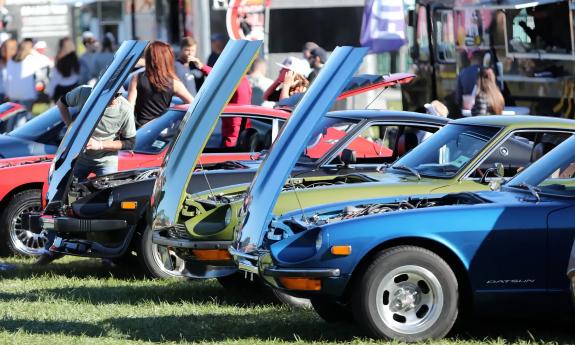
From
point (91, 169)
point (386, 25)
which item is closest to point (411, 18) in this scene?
point (386, 25)

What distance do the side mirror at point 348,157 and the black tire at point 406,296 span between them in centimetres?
320

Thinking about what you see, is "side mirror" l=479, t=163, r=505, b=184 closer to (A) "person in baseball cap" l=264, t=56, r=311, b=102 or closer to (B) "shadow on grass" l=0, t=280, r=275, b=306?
(B) "shadow on grass" l=0, t=280, r=275, b=306

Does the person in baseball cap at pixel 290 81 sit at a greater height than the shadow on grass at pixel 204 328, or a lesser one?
greater

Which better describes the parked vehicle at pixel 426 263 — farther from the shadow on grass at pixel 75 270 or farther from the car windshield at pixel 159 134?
the car windshield at pixel 159 134

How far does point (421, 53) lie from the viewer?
66.0 feet

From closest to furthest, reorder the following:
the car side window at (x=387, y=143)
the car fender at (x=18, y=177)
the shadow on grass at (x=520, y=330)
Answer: the shadow on grass at (x=520, y=330) → the car side window at (x=387, y=143) → the car fender at (x=18, y=177)

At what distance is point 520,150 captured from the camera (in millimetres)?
9609

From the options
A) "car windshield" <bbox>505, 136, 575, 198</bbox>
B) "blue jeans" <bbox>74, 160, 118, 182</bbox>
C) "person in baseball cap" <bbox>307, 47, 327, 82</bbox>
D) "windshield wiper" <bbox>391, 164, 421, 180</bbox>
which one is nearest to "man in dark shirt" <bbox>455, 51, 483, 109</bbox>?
"person in baseball cap" <bbox>307, 47, 327, 82</bbox>

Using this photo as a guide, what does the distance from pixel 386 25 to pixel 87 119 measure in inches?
329

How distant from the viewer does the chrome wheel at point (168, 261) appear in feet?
28.0

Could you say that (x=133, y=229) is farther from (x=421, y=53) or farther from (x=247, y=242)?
(x=421, y=53)

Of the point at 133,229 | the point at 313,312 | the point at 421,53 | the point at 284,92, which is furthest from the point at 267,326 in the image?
the point at 421,53

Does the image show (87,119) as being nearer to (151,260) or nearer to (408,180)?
(151,260)

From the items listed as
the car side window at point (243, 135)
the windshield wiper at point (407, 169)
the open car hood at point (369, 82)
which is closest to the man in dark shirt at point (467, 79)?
the open car hood at point (369, 82)
